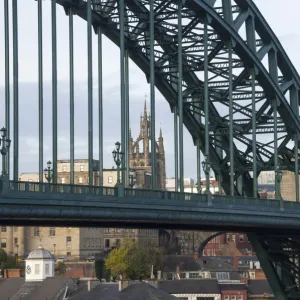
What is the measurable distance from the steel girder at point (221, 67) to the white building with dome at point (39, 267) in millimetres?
47051

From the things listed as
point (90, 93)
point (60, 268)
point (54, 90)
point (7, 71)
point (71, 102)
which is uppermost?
point (7, 71)

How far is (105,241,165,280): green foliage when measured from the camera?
440ft

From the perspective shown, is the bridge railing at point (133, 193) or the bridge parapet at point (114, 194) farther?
the bridge railing at point (133, 193)

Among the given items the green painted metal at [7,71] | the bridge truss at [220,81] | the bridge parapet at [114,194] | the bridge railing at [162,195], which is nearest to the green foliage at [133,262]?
the bridge truss at [220,81]

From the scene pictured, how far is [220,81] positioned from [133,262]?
77.8 metres

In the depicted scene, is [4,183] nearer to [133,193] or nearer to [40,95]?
[40,95]

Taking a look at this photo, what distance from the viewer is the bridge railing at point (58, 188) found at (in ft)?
128

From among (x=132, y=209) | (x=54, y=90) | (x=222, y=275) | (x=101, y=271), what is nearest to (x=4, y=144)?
(x=54, y=90)

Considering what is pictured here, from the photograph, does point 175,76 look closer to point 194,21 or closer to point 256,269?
point 194,21

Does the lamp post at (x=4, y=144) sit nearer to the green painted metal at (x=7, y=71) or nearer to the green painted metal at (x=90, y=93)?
the green painted metal at (x=7, y=71)

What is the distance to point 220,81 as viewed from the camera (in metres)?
61.5

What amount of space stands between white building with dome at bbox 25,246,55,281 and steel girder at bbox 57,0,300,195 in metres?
47.1

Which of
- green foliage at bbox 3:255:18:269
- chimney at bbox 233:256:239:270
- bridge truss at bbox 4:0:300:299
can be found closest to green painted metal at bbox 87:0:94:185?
bridge truss at bbox 4:0:300:299

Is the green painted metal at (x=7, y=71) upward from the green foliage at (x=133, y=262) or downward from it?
upward
